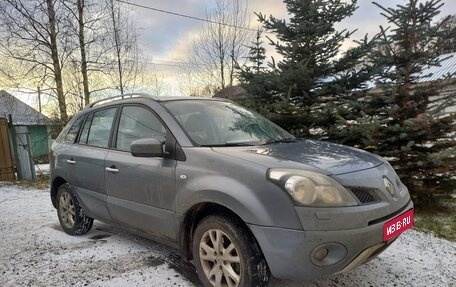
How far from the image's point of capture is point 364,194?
8.28 ft

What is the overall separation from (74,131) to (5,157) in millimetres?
7028

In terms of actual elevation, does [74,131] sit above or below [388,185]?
above

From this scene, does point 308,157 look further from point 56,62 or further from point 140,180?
point 56,62

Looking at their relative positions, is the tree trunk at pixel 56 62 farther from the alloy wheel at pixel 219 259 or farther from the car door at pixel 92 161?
the alloy wheel at pixel 219 259

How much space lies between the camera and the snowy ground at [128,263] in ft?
10.3

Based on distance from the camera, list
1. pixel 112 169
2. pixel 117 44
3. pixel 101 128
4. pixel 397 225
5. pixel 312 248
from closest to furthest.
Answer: pixel 312 248
pixel 397 225
pixel 112 169
pixel 101 128
pixel 117 44

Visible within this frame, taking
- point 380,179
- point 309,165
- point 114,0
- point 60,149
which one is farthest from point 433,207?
point 114,0

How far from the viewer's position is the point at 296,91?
665 centimetres

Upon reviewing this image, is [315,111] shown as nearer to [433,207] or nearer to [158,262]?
[433,207]

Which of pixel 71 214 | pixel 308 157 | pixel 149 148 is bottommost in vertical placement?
pixel 71 214

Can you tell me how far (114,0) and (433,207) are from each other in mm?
15765

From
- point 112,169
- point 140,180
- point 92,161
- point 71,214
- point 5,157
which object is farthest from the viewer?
point 5,157

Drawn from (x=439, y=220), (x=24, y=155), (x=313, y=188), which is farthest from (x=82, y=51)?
(x=313, y=188)

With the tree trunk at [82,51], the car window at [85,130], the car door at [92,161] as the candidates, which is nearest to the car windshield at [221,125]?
the car door at [92,161]
